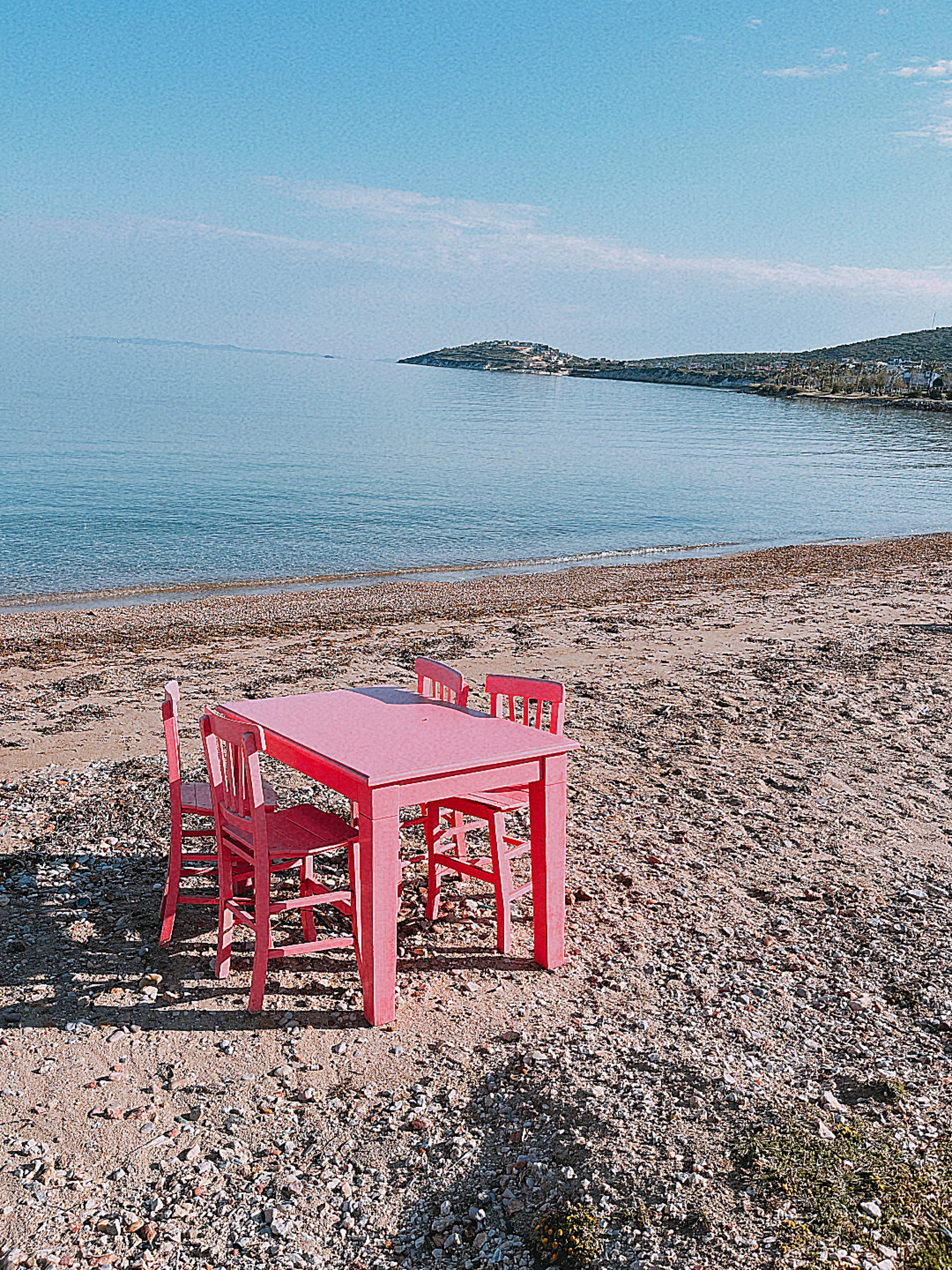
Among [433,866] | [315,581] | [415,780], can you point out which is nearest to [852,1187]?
[415,780]

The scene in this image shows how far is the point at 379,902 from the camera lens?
446cm

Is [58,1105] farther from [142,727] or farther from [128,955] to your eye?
[142,727]

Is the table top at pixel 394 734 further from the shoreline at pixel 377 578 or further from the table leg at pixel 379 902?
the shoreline at pixel 377 578

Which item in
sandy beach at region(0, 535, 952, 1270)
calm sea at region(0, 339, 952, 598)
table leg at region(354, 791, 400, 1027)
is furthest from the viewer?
calm sea at region(0, 339, 952, 598)

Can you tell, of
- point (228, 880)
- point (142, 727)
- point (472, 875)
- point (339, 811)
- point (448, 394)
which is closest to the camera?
point (228, 880)

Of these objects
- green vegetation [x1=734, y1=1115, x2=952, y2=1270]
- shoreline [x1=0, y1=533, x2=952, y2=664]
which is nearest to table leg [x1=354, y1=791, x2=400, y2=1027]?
green vegetation [x1=734, y1=1115, x2=952, y2=1270]

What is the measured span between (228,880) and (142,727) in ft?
14.6

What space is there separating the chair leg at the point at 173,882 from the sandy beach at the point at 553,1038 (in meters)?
0.14

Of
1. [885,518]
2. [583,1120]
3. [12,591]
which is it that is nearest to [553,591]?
[12,591]

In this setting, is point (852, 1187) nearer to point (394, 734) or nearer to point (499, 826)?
point (499, 826)

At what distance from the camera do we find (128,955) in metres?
5.15

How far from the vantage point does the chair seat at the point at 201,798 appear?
17.3 ft

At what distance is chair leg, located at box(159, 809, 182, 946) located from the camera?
5277 millimetres

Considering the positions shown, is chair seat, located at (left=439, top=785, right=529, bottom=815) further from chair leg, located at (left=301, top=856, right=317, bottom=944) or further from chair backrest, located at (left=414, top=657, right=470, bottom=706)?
chair leg, located at (left=301, top=856, right=317, bottom=944)
